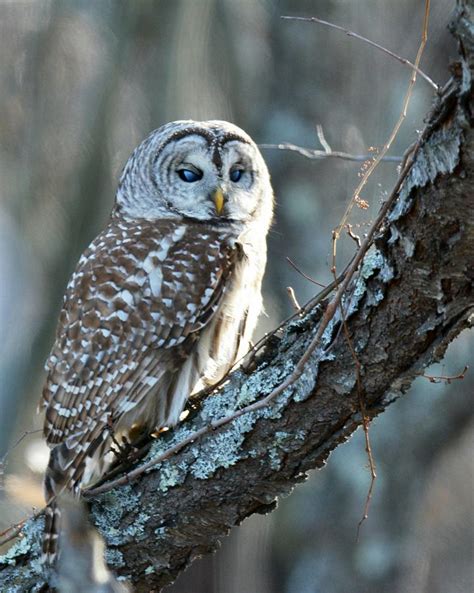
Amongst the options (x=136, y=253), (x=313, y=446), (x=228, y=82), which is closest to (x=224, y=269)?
(x=136, y=253)

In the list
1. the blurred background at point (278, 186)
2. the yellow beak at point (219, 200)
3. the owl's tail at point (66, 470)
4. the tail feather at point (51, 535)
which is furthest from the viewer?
the blurred background at point (278, 186)

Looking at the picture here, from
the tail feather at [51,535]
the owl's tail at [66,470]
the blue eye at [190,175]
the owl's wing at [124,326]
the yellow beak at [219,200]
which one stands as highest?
the blue eye at [190,175]

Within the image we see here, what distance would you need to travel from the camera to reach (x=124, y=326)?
3611mm

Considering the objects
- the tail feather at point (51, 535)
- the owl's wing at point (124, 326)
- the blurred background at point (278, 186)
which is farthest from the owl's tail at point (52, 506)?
the blurred background at point (278, 186)

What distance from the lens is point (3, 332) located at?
6.12m

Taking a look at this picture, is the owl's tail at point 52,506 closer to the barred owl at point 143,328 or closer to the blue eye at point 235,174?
the barred owl at point 143,328

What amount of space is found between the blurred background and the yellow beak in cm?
157

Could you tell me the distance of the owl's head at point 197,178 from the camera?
13.0 ft

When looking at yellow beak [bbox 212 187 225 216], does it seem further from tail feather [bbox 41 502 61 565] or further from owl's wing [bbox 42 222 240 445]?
tail feather [bbox 41 502 61 565]

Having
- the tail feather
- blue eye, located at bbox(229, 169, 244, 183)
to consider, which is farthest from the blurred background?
the tail feather

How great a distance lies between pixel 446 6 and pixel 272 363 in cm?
365

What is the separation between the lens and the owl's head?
3.97 meters

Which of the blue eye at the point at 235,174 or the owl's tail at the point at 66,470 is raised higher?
the blue eye at the point at 235,174

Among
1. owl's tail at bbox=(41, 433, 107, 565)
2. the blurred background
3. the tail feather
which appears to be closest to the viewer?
the tail feather
